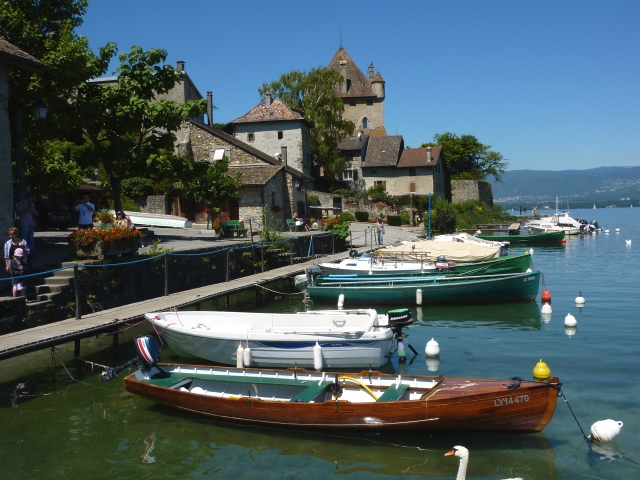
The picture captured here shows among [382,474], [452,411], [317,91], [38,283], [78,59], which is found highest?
[317,91]

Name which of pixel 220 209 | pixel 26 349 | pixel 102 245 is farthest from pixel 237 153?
pixel 26 349

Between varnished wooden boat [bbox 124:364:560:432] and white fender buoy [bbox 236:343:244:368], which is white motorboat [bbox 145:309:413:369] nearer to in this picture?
white fender buoy [bbox 236:343:244:368]

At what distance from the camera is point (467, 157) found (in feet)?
281

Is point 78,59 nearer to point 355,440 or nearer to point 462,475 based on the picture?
point 355,440

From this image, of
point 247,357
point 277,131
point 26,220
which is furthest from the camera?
point 277,131

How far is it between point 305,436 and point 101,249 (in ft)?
34.3

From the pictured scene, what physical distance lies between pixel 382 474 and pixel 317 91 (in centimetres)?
5593

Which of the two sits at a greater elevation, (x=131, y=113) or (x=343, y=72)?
(x=343, y=72)

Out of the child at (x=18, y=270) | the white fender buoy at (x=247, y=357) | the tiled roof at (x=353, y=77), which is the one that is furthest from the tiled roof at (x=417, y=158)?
the white fender buoy at (x=247, y=357)

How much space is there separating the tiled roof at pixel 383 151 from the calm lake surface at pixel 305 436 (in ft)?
165

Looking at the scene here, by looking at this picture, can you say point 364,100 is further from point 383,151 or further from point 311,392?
point 311,392

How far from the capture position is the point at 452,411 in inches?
401

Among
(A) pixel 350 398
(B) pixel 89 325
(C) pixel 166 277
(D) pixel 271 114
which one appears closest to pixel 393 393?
(A) pixel 350 398

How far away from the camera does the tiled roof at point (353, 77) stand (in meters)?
82.4
